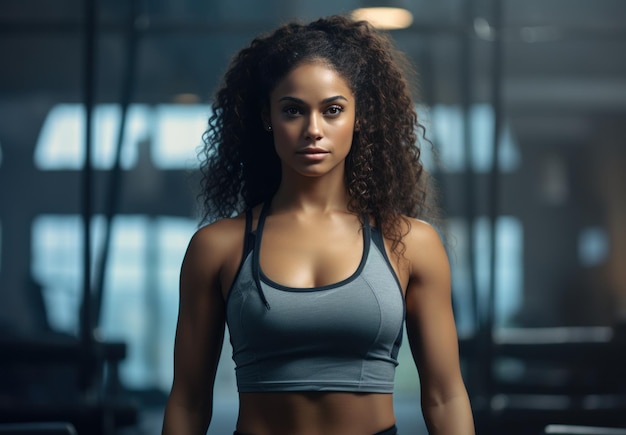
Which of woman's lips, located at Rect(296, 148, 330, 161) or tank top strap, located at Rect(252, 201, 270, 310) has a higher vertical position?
woman's lips, located at Rect(296, 148, 330, 161)

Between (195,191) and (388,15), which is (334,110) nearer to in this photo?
(195,191)

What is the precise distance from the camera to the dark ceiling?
4.70 metres

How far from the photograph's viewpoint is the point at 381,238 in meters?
1.98

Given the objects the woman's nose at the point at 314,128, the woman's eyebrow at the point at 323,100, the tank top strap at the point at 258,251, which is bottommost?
the tank top strap at the point at 258,251

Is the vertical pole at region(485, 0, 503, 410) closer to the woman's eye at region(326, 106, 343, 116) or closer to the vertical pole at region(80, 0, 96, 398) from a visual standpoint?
the vertical pole at region(80, 0, 96, 398)

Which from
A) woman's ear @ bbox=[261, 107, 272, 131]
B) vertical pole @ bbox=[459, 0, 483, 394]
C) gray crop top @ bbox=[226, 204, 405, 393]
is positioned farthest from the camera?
vertical pole @ bbox=[459, 0, 483, 394]

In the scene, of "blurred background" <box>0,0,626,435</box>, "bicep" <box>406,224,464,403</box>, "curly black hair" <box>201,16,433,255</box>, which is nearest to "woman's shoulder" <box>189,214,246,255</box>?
"curly black hair" <box>201,16,433,255</box>

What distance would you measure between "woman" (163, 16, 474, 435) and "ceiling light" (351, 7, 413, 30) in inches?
103

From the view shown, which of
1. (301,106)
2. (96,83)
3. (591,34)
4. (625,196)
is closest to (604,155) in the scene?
(625,196)

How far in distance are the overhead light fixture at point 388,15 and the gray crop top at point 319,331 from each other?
2.98m

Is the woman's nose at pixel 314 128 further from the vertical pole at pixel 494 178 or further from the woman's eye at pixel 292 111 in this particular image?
the vertical pole at pixel 494 178

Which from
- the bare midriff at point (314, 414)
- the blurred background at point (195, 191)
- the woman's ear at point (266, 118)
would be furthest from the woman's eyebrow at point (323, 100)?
the blurred background at point (195, 191)

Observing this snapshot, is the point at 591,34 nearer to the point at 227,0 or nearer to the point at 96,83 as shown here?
the point at 227,0

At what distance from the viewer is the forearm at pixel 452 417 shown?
1.92m
